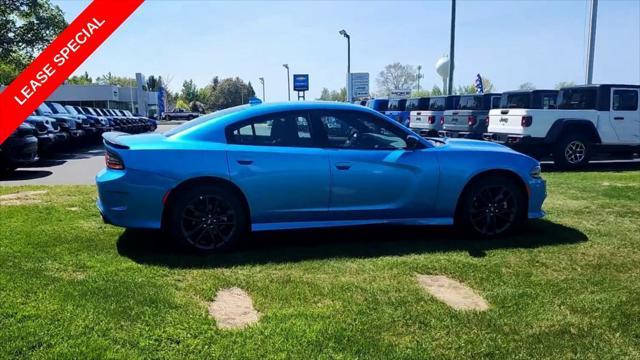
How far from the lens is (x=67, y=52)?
5621mm

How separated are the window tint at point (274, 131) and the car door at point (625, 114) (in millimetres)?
9808

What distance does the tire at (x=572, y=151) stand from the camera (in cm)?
1216

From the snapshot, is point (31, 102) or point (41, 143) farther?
point (41, 143)

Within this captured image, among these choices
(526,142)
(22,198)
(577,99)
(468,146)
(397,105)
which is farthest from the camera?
(397,105)

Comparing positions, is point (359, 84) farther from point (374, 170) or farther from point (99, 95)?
point (374, 170)

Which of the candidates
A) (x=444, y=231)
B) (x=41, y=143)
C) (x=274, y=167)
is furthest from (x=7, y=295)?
(x=41, y=143)

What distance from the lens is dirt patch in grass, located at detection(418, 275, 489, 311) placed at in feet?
13.1

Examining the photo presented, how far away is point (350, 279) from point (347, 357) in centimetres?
133

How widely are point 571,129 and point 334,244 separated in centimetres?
887

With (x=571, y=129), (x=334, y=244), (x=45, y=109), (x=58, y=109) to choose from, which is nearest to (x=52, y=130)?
(x=45, y=109)

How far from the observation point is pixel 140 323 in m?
3.55

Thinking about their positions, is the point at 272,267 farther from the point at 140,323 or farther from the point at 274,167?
the point at 140,323

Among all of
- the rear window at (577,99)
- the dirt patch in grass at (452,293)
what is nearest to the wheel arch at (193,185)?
the dirt patch in grass at (452,293)

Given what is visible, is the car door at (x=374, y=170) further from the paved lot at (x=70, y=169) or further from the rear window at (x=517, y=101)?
the rear window at (x=517, y=101)
